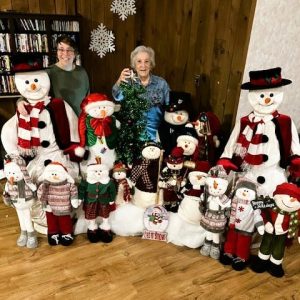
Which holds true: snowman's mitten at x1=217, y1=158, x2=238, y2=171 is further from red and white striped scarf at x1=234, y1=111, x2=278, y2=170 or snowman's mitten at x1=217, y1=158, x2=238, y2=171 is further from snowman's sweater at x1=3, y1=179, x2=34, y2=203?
snowman's sweater at x1=3, y1=179, x2=34, y2=203

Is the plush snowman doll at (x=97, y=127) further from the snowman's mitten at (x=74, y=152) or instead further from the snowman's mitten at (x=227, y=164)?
the snowman's mitten at (x=227, y=164)

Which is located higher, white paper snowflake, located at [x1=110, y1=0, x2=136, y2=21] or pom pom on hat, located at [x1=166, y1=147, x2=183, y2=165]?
white paper snowflake, located at [x1=110, y1=0, x2=136, y2=21]

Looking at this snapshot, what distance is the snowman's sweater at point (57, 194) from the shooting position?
1.89 metres

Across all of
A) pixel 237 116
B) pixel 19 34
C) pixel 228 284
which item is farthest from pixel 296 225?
pixel 19 34

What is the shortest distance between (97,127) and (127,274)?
32.9 inches

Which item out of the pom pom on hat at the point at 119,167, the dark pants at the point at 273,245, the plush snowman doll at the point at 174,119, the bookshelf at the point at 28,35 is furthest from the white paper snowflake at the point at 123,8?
the dark pants at the point at 273,245

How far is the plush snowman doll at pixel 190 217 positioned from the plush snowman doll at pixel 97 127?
522 mm

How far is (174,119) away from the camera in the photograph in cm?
218

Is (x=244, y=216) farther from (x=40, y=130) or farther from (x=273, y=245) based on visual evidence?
(x=40, y=130)

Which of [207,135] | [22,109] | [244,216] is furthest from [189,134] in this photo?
[22,109]

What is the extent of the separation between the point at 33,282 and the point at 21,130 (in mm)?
823

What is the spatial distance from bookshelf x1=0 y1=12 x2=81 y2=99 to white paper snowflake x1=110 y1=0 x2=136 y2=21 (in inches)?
13.0

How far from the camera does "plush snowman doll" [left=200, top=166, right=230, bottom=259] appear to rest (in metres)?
1.77

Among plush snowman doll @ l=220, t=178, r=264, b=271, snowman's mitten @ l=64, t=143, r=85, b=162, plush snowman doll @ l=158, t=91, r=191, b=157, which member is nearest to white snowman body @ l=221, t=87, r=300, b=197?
plush snowman doll @ l=220, t=178, r=264, b=271
